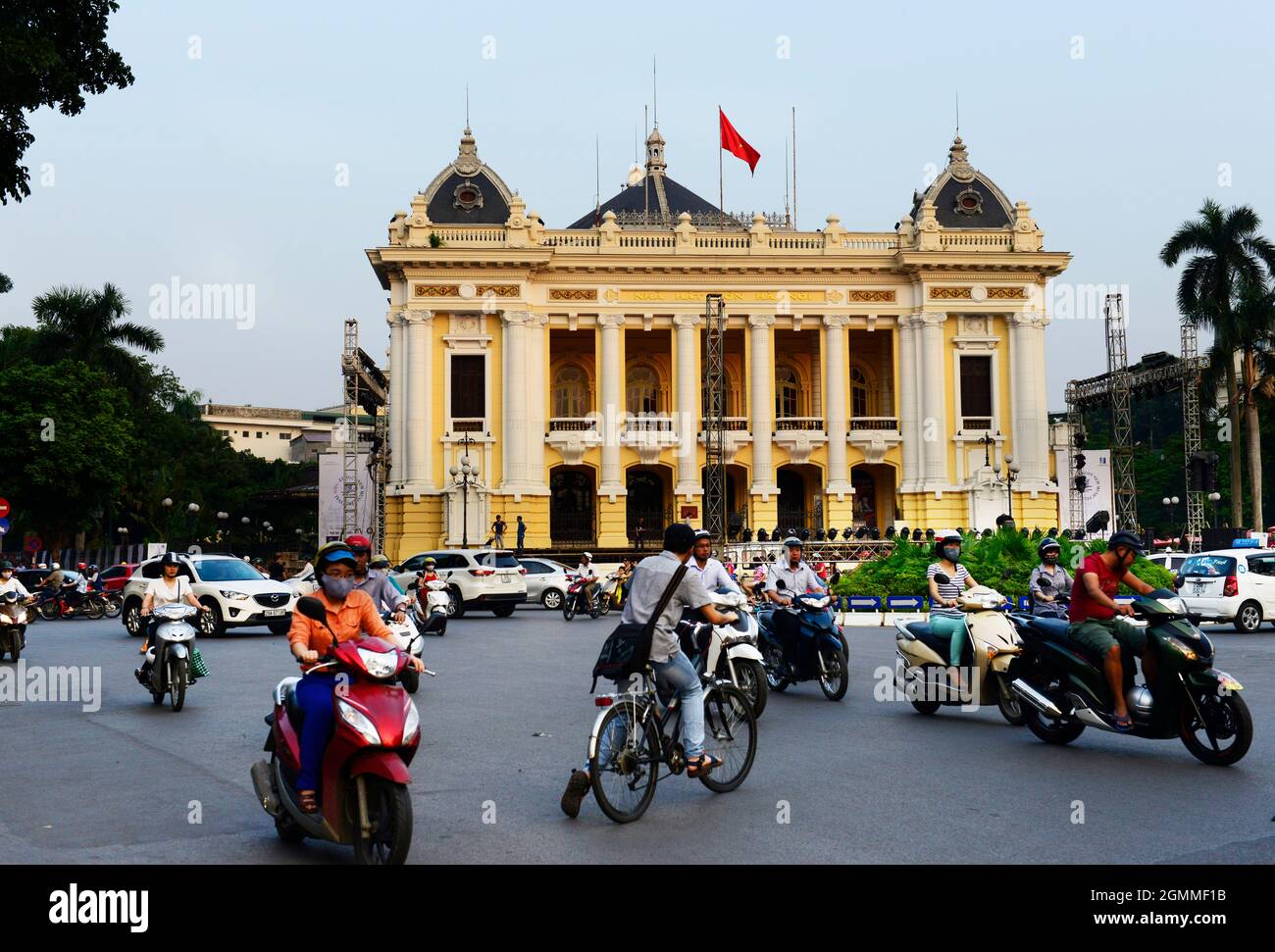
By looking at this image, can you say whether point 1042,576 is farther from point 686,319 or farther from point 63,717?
point 686,319

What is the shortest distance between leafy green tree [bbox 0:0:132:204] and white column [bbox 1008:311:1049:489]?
3843cm

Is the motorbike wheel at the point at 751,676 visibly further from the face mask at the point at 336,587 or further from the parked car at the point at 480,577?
the parked car at the point at 480,577

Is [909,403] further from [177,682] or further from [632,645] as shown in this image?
[632,645]

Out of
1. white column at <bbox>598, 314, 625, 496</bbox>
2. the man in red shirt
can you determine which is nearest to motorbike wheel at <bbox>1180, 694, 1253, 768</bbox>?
the man in red shirt

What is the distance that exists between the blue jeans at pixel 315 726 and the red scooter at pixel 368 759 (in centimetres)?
6

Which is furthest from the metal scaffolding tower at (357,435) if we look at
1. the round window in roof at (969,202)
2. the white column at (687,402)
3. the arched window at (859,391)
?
the round window in roof at (969,202)

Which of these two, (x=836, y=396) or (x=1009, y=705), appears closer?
(x=1009, y=705)

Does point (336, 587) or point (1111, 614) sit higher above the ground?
point (336, 587)

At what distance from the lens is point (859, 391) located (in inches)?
2120

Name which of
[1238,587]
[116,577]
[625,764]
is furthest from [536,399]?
[625,764]

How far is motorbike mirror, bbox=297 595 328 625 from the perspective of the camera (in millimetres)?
6305

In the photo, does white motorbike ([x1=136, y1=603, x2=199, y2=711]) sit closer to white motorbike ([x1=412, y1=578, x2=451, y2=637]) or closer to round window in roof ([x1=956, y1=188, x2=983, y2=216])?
white motorbike ([x1=412, y1=578, x2=451, y2=637])

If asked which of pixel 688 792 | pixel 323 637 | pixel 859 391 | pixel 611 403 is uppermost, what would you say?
pixel 859 391

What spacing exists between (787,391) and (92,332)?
27910mm
